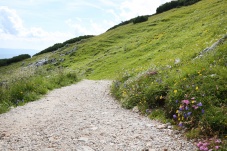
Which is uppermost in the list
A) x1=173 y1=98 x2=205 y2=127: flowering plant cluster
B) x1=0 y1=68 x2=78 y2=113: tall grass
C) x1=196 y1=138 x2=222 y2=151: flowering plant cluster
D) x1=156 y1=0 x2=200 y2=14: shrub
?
x1=156 y1=0 x2=200 y2=14: shrub

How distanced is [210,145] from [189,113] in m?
1.60

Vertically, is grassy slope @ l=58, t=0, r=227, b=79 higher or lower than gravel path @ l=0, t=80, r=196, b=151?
higher

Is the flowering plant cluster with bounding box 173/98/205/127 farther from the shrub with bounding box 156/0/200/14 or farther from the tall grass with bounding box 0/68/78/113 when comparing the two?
the shrub with bounding box 156/0/200/14

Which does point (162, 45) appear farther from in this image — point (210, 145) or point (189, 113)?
point (210, 145)

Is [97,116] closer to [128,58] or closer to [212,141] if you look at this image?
[212,141]

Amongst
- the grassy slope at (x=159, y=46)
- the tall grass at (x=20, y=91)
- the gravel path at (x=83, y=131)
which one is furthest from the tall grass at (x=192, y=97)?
the tall grass at (x=20, y=91)

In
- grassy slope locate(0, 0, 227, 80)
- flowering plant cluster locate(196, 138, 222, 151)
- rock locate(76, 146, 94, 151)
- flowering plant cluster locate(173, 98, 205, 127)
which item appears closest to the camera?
flowering plant cluster locate(196, 138, 222, 151)

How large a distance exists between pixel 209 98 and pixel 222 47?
17.4 feet

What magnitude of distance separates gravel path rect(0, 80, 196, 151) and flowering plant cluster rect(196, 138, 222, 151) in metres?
0.25

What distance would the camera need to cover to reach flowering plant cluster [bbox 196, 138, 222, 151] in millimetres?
6383

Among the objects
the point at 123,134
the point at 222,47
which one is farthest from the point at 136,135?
the point at 222,47

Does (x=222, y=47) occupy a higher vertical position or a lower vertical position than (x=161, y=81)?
higher

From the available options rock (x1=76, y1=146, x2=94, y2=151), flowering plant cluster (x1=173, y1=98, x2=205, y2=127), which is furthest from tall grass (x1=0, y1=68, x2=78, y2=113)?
flowering plant cluster (x1=173, y1=98, x2=205, y2=127)

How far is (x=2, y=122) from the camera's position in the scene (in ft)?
35.1
